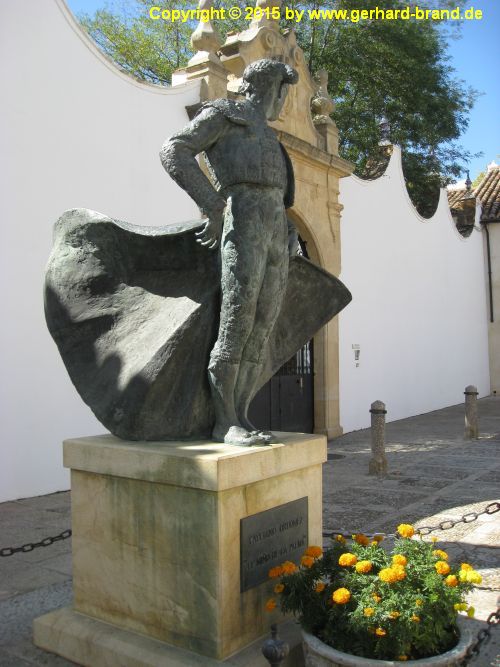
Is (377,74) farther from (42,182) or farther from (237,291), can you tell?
(237,291)

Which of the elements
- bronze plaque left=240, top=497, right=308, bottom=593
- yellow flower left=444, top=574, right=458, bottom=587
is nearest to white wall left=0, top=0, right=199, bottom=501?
bronze plaque left=240, top=497, right=308, bottom=593

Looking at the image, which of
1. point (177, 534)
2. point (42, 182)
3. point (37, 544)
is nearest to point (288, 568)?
point (177, 534)

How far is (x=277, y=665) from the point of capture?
7.48 feet

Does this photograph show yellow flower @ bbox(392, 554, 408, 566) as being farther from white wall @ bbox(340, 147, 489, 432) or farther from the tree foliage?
the tree foliage

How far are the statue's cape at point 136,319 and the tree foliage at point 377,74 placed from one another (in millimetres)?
14993

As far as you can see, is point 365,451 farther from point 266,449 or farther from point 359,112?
point 359,112

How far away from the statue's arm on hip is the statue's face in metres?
0.29

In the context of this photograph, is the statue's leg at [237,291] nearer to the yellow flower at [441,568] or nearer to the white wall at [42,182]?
the yellow flower at [441,568]

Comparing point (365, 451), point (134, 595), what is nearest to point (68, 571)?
point (134, 595)

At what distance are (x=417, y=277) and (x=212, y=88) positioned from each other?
7.71 metres

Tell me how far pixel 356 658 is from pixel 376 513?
145 inches

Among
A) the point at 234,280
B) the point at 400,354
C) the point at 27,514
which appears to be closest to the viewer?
the point at 234,280

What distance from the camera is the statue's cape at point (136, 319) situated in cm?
320

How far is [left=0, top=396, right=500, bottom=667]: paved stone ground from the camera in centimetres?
367
